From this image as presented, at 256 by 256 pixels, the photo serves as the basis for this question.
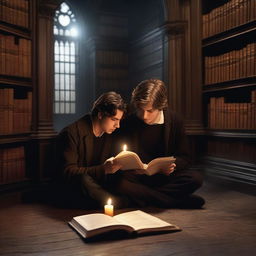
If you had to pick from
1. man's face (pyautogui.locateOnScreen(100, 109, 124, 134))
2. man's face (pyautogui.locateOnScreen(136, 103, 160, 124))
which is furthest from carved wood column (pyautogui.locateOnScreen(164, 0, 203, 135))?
man's face (pyautogui.locateOnScreen(100, 109, 124, 134))

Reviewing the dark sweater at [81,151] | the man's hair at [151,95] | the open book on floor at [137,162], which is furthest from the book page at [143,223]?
the man's hair at [151,95]

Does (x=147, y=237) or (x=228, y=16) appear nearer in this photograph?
(x=147, y=237)

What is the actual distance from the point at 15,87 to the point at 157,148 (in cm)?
208

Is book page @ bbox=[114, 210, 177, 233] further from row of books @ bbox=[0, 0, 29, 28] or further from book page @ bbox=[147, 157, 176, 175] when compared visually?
row of books @ bbox=[0, 0, 29, 28]

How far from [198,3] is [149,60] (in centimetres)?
170

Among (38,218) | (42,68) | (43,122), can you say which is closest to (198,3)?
(42,68)

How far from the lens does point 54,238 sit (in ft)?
8.11

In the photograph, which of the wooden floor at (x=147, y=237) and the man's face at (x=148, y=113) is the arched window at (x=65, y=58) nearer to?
the wooden floor at (x=147, y=237)

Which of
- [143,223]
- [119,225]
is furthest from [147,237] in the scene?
[119,225]

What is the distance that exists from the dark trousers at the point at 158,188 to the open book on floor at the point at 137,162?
0.33m

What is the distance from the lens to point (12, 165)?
427 centimetres

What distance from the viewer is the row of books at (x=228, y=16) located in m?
4.34

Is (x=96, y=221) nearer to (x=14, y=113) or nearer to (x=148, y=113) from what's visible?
(x=148, y=113)

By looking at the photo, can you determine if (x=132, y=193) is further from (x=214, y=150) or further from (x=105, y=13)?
(x=105, y=13)
